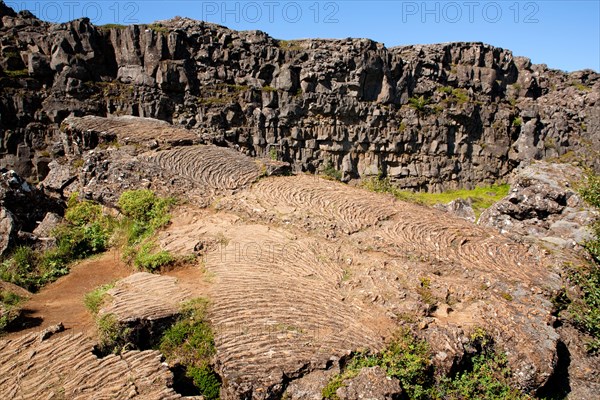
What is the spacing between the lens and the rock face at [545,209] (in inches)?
578

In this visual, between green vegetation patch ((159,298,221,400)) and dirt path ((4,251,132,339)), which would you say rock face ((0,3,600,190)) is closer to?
dirt path ((4,251,132,339))

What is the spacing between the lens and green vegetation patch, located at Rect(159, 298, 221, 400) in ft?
27.0

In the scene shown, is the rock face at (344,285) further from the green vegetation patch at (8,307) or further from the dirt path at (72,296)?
the green vegetation patch at (8,307)

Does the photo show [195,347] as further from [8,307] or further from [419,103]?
[419,103]

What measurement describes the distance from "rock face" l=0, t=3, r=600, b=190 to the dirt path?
22.2 m

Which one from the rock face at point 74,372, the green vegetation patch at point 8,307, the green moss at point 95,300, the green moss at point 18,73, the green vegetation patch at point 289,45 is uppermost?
the green vegetation patch at point 289,45

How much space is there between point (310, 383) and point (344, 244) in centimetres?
436

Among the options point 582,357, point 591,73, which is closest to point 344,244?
point 582,357

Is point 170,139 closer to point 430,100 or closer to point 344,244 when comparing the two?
point 344,244

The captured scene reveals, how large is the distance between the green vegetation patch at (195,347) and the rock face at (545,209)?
32.8 feet

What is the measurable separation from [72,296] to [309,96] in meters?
30.5

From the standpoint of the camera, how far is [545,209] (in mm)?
16391

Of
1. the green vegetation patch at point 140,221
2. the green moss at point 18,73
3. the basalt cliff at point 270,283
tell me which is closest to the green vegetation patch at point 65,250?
the basalt cliff at point 270,283

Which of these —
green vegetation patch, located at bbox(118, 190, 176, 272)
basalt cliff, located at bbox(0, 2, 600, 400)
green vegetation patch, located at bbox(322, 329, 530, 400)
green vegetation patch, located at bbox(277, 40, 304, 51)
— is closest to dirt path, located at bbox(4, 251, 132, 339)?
basalt cliff, located at bbox(0, 2, 600, 400)
